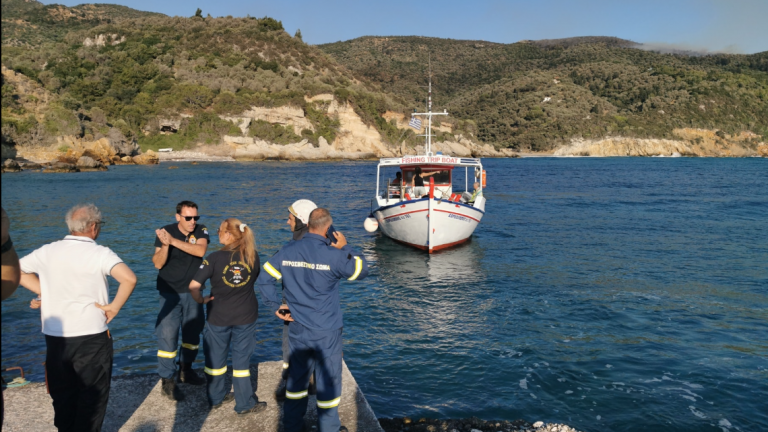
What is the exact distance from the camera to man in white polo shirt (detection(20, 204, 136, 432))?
423 centimetres

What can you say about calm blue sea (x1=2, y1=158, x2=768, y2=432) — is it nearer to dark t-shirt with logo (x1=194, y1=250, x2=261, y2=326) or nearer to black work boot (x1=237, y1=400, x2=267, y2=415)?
black work boot (x1=237, y1=400, x2=267, y2=415)

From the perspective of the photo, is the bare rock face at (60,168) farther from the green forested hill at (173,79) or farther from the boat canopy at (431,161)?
the boat canopy at (431,161)

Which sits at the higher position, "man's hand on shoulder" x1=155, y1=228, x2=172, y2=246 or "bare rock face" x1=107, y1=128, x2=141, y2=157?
"bare rock face" x1=107, y1=128, x2=141, y2=157

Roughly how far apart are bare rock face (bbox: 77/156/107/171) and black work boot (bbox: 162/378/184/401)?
6105 centimetres

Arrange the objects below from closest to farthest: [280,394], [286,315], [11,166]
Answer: [286,315], [280,394], [11,166]

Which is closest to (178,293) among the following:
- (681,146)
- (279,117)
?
(279,117)

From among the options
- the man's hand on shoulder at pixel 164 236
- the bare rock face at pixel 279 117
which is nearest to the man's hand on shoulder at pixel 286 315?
the man's hand on shoulder at pixel 164 236

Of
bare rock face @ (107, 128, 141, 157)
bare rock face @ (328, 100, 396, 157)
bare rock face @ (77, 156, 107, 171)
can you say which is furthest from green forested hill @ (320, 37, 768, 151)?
bare rock face @ (77, 156, 107, 171)

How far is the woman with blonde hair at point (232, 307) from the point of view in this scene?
5.36m

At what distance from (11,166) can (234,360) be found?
59.0 meters

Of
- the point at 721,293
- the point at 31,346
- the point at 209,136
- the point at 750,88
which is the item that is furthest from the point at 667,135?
the point at 31,346

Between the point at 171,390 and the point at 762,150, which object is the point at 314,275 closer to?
the point at 171,390

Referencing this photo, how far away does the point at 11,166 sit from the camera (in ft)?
A: 170

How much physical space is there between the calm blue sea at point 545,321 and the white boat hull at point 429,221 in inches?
20.0
